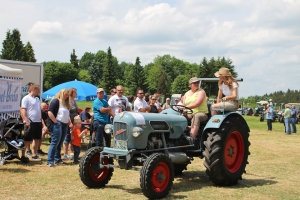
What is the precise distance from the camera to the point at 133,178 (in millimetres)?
7645

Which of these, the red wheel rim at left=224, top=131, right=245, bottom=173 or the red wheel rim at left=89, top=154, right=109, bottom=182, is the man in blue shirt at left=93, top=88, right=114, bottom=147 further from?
the red wheel rim at left=224, top=131, right=245, bottom=173

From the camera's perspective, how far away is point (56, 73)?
88.9 metres

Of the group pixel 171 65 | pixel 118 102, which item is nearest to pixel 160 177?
pixel 118 102

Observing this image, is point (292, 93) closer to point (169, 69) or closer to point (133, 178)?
point (169, 69)

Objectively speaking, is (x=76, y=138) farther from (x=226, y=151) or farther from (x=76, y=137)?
(x=226, y=151)

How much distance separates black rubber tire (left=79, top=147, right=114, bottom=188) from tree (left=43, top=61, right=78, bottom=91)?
8462 centimetres

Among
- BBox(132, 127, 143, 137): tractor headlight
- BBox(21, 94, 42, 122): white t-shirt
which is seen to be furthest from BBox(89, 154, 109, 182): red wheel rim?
BBox(21, 94, 42, 122): white t-shirt

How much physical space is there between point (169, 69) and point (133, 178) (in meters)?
120

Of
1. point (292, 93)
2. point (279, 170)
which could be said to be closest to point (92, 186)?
point (279, 170)

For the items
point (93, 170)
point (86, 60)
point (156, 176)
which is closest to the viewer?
point (156, 176)

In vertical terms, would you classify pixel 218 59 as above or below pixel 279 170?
above

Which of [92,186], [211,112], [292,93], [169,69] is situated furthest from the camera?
[169,69]

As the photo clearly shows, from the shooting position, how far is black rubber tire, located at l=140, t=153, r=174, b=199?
5758 mm

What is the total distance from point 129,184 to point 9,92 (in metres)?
6.02
